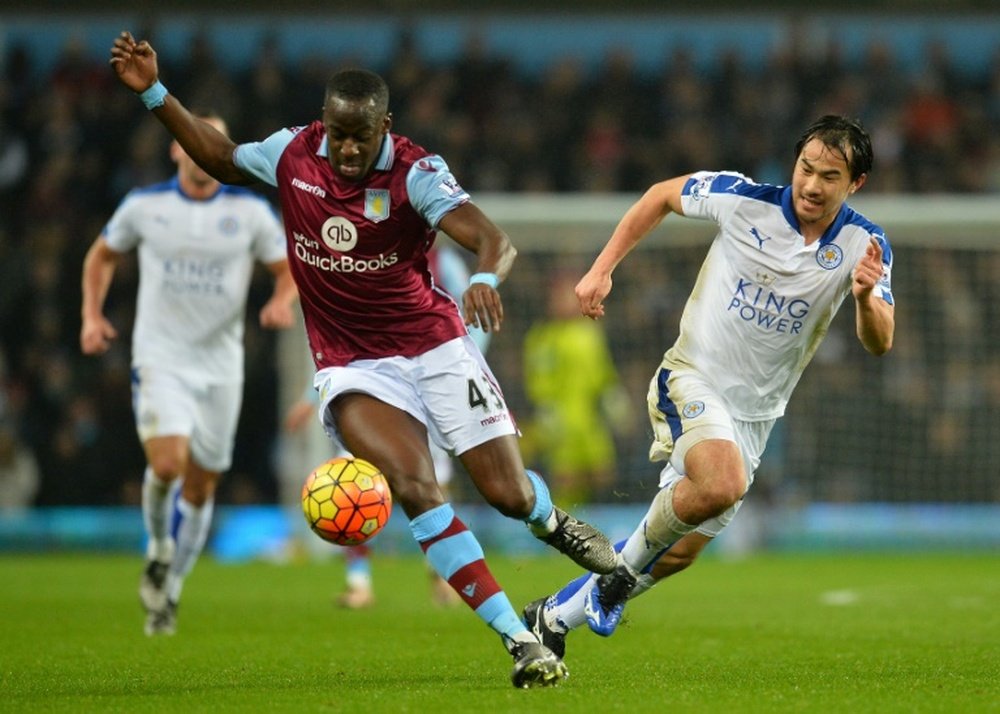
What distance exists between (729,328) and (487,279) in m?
1.63

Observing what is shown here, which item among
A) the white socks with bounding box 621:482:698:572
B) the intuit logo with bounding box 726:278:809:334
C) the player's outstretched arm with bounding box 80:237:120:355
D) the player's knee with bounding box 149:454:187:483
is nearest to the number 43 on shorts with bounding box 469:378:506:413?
the white socks with bounding box 621:482:698:572

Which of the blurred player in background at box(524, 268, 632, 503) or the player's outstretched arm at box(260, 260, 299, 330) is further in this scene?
the blurred player in background at box(524, 268, 632, 503)

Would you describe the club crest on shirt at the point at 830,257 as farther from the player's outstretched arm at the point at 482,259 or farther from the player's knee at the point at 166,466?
the player's knee at the point at 166,466

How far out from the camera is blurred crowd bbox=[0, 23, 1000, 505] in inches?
734

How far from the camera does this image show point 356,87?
6.42 m

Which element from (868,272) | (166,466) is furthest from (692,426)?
(166,466)

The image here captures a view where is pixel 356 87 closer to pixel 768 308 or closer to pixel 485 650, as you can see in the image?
pixel 768 308

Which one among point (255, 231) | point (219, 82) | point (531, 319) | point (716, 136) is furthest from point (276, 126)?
point (255, 231)

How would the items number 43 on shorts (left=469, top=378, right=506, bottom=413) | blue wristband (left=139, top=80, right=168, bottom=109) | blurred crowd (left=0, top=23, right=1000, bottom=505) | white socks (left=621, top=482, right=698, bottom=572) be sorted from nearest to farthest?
number 43 on shorts (left=469, top=378, right=506, bottom=413), blue wristband (left=139, top=80, right=168, bottom=109), white socks (left=621, top=482, right=698, bottom=572), blurred crowd (left=0, top=23, right=1000, bottom=505)

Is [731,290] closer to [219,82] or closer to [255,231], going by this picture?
[255,231]

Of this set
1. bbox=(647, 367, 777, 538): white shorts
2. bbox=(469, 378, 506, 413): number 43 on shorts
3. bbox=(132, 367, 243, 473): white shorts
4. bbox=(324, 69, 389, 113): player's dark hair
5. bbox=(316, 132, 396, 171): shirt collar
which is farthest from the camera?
bbox=(132, 367, 243, 473): white shorts

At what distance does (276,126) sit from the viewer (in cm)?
1986

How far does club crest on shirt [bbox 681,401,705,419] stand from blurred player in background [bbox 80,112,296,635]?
9.92 ft

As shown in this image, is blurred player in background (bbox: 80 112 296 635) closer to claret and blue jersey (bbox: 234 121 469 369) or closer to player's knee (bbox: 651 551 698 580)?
claret and blue jersey (bbox: 234 121 469 369)
